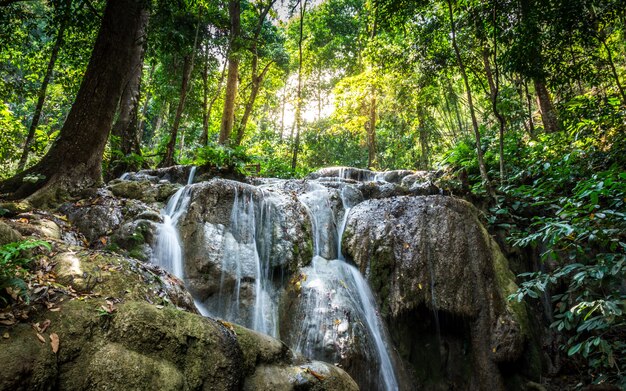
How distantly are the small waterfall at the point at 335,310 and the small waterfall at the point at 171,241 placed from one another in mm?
2059

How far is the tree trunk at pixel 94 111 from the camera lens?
590 centimetres

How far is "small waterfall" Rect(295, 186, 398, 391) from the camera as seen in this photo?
5.02m

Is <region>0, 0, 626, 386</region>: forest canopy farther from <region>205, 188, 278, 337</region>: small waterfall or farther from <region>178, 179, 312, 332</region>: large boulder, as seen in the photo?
<region>205, 188, 278, 337</region>: small waterfall

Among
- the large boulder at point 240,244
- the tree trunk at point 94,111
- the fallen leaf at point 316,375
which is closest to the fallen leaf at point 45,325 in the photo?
the fallen leaf at point 316,375

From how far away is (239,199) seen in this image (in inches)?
257

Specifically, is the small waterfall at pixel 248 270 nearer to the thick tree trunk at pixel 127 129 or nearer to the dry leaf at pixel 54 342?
the dry leaf at pixel 54 342

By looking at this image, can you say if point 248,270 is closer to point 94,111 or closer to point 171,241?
point 171,241

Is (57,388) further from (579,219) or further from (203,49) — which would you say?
(203,49)

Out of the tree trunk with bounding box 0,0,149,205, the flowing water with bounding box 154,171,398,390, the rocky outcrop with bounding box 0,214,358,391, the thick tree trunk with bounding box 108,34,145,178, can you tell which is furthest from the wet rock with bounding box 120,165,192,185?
the rocky outcrop with bounding box 0,214,358,391

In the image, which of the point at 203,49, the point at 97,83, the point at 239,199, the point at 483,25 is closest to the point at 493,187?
the point at 483,25

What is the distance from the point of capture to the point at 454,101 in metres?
16.3

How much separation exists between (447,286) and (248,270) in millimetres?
3214

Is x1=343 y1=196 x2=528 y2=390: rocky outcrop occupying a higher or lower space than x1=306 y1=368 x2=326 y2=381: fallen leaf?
higher

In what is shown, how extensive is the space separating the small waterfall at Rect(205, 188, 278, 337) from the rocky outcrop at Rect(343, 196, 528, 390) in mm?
1709
